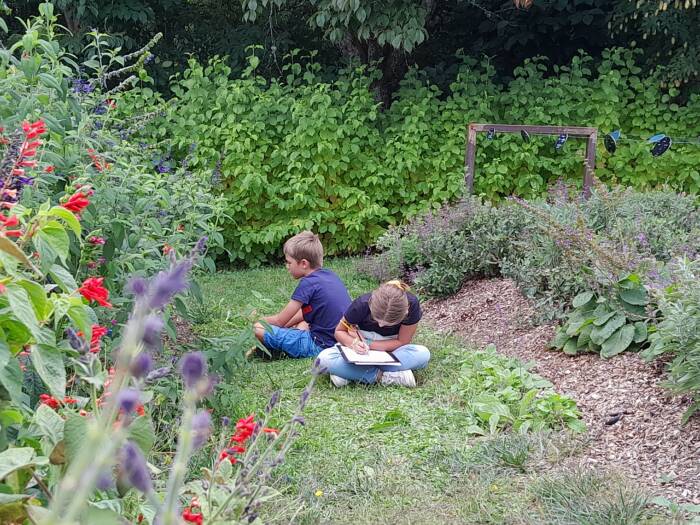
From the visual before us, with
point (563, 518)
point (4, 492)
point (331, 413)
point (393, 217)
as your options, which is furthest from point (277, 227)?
point (4, 492)

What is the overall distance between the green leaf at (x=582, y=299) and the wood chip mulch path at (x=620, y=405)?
0.32 metres

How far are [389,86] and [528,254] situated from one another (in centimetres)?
528

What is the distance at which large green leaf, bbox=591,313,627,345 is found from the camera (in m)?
4.68

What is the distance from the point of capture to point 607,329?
185 inches

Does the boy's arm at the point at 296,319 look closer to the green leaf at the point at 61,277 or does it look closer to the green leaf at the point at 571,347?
the green leaf at the point at 571,347

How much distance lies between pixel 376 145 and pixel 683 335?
6405 millimetres

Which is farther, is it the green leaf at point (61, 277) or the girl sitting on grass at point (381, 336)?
the girl sitting on grass at point (381, 336)

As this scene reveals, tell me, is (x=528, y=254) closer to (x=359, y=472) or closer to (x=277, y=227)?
(x=359, y=472)

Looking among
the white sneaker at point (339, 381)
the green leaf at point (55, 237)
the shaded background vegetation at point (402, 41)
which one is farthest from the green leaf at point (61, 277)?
the shaded background vegetation at point (402, 41)

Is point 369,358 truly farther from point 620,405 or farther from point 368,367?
point 620,405

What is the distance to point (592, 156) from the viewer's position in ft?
26.8

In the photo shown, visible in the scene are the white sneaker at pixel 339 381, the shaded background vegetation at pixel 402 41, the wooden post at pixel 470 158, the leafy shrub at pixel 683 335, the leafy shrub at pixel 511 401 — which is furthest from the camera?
the shaded background vegetation at pixel 402 41

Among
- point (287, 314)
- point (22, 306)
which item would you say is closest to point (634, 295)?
point (287, 314)

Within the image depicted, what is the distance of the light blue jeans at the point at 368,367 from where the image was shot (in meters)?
4.77
